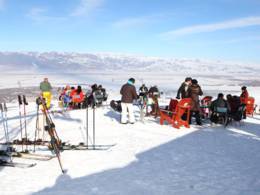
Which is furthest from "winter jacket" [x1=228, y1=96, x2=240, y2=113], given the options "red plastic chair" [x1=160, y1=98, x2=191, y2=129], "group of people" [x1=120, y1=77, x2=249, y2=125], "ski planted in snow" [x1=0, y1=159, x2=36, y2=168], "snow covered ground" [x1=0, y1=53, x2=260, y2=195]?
"ski planted in snow" [x1=0, y1=159, x2=36, y2=168]

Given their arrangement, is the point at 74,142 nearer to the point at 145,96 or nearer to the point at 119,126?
the point at 119,126

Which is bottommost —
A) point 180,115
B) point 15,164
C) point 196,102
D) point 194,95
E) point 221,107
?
point 15,164

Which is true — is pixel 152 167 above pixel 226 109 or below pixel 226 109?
below

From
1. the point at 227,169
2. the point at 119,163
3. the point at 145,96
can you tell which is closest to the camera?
the point at 227,169

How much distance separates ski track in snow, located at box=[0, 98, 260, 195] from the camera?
15.5ft

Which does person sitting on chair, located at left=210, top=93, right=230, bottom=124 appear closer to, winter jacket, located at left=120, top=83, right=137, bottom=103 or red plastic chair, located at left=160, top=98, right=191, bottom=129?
red plastic chair, located at left=160, top=98, right=191, bottom=129

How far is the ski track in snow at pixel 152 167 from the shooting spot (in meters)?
4.74

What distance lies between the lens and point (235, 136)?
27.6 ft

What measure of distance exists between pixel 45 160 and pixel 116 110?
24.7ft

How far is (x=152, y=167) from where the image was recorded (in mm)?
5695

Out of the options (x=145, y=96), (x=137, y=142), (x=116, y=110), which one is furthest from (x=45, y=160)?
(x=116, y=110)

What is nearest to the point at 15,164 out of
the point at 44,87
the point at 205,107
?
the point at 205,107

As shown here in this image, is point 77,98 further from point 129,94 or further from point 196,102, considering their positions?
point 196,102

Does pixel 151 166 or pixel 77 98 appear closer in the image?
pixel 151 166
